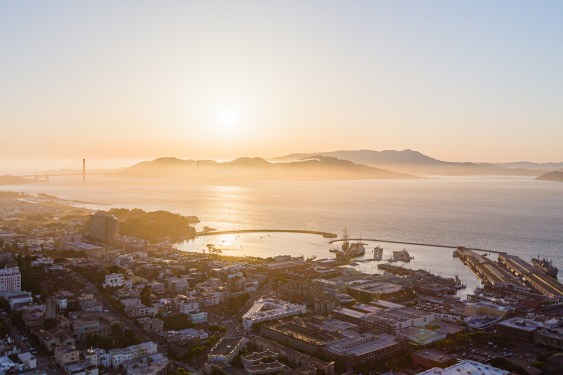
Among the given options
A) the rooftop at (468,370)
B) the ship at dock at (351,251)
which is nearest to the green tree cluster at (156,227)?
the ship at dock at (351,251)

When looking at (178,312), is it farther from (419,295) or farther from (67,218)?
(67,218)

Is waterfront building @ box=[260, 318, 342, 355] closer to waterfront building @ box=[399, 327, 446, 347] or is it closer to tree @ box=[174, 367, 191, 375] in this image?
waterfront building @ box=[399, 327, 446, 347]

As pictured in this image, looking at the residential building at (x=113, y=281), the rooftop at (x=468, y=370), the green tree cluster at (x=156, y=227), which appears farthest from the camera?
the green tree cluster at (x=156, y=227)

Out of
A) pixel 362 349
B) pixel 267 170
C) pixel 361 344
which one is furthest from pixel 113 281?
pixel 267 170

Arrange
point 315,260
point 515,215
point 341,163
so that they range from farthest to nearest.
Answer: point 341,163
point 515,215
point 315,260

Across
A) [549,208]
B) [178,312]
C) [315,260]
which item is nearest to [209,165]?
[549,208]

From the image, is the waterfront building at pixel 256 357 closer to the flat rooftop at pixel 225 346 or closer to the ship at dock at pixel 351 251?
the flat rooftop at pixel 225 346

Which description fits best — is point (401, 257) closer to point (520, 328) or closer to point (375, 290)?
point (375, 290)
